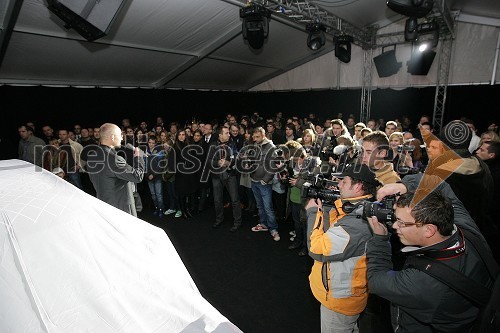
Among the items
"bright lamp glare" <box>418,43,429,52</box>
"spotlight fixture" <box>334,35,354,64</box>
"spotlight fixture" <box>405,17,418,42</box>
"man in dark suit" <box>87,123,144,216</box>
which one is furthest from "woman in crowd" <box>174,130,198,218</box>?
"bright lamp glare" <box>418,43,429,52</box>

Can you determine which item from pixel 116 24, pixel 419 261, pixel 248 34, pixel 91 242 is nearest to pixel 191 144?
pixel 248 34

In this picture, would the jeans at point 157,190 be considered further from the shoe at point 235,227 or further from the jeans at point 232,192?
the shoe at point 235,227

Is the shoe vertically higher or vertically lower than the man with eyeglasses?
lower

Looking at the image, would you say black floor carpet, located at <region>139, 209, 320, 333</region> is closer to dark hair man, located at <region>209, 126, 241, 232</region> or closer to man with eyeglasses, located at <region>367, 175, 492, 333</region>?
dark hair man, located at <region>209, 126, 241, 232</region>

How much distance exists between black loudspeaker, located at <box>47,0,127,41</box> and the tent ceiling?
222 cm

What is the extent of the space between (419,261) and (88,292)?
1.47 meters

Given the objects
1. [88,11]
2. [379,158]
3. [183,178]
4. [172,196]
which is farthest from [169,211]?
[379,158]

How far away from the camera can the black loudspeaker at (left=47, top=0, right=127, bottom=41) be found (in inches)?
145

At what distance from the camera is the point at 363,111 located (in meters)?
11.4

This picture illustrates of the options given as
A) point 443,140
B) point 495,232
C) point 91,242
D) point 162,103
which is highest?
point 162,103

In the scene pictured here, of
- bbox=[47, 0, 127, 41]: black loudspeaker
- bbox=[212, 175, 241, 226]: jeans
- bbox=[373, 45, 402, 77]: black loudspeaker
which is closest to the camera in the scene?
bbox=[47, 0, 127, 41]: black loudspeaker

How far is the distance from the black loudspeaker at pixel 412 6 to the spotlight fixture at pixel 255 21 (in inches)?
104

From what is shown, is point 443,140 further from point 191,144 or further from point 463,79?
point 463,79

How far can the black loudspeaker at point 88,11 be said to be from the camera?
369 centimetres
